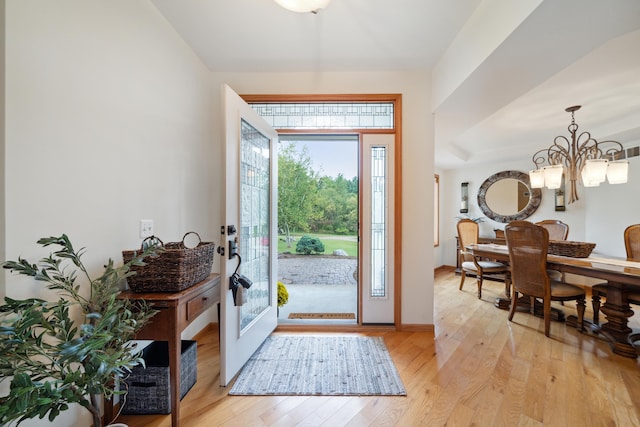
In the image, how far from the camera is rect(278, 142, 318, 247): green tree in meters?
5.95

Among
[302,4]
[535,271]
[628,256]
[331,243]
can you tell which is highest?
[302,4]

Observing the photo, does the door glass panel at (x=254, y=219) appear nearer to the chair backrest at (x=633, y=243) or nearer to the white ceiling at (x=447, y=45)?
the white ceiling at (x=447, y=45)

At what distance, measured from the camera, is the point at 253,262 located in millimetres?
2105

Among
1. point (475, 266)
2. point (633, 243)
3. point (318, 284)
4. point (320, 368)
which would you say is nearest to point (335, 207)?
point (318, 284)

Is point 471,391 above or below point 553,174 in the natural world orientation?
below

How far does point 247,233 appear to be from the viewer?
1985mm

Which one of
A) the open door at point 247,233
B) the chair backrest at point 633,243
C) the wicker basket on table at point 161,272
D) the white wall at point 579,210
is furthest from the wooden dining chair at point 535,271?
the wicker basket on table at point 161,272

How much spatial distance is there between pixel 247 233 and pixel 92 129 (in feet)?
3.67

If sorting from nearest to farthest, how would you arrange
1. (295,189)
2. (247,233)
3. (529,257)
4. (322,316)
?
1. (247,233)
2. (529,257)
3. (322,316)
4. (295,189)

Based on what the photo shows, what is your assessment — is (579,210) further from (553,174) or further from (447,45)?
(447,45)

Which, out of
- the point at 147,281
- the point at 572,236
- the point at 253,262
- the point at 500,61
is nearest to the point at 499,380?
the point at 253,262

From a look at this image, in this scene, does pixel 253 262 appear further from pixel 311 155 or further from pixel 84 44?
pixel 311 155

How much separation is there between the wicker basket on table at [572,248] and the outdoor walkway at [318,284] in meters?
2.44

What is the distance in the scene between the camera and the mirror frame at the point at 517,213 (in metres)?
4.48
